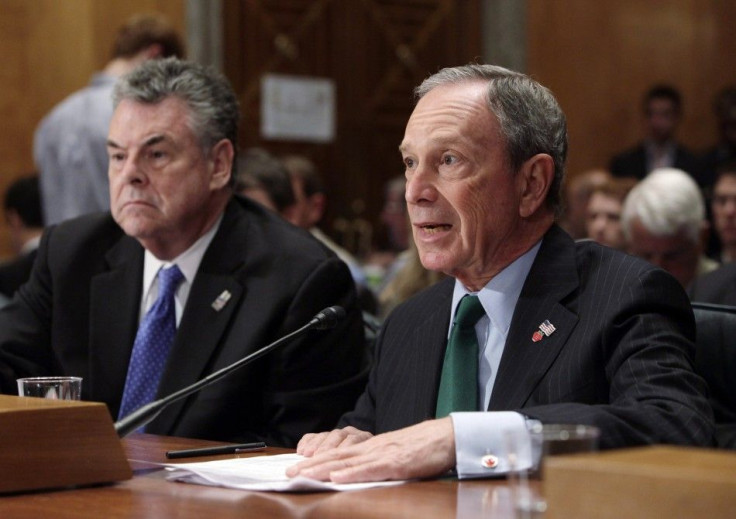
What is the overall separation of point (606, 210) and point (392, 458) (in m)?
4.20

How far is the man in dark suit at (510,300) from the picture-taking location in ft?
7.59

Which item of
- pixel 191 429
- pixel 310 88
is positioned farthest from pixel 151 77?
pixel 310 88

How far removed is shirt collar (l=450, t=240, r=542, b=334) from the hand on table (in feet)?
1.66

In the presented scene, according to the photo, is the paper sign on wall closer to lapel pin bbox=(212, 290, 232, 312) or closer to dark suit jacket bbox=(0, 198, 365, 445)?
dark suit jacket bbox=(0, 198, 365, 445)

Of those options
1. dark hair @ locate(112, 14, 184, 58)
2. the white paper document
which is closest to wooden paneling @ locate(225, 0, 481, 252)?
dark hair @ locate(112, 14, 184, 58)

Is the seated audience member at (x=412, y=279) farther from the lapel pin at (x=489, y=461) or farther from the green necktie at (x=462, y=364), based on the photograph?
the lapel pin at (x=489, y=461)

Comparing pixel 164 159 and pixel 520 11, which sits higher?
pixel 520 11

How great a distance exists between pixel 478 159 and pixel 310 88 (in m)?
6.63

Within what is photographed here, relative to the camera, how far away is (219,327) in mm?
3156

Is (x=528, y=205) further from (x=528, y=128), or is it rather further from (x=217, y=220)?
(x=217, y=220)

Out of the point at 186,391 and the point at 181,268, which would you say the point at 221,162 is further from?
the point at 186,391

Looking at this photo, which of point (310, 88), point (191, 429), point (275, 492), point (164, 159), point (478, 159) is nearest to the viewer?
point (275, 492)

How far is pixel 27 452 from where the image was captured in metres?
2.01

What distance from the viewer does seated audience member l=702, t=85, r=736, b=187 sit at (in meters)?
9.37
